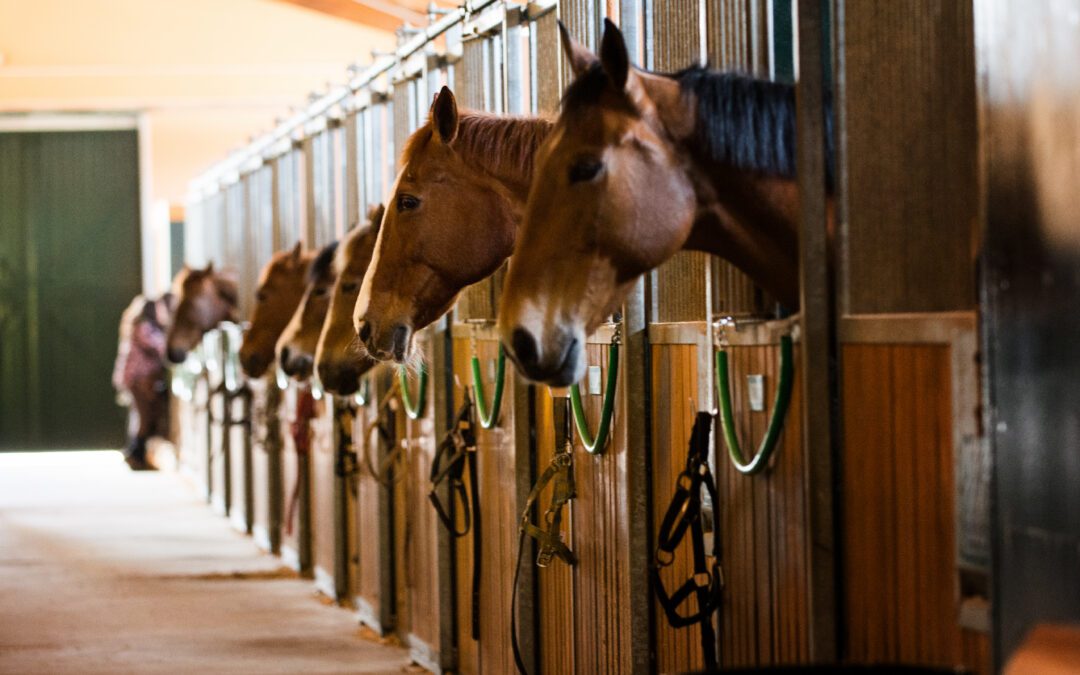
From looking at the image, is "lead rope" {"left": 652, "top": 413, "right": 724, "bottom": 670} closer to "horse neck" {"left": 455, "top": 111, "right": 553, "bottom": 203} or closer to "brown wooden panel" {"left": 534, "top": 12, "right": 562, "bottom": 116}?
"horse neck" {"left": 455, "top": 111, "right": 553, "bottom": 203}

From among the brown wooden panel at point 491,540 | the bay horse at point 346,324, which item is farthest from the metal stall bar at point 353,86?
the brown wooden panel at point 491,540

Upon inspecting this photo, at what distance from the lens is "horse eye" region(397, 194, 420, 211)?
342cm

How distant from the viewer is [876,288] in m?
2.11

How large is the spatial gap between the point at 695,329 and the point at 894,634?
830 mm

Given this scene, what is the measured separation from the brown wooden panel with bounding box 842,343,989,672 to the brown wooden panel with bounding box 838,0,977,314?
0.11m

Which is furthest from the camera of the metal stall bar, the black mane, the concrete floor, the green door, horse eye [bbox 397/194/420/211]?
the green door

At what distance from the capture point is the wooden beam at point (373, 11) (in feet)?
26.0

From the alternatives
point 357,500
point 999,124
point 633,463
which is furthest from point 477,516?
point 999,124

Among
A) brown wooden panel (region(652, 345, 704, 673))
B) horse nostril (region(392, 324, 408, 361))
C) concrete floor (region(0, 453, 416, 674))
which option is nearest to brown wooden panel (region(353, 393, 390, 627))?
concrete floor (region(0, 453, 416, 674))

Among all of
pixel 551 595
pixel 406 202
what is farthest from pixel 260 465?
pixel 406 202

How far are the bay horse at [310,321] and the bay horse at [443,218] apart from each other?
2062mm

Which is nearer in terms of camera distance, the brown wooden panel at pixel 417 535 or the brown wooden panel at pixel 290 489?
the brown wooden panel at pixel 417 535

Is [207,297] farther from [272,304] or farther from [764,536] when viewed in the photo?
[764,536]

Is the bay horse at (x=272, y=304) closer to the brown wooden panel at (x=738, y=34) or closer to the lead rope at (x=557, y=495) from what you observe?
the lead rope at (x=557, y=495)
